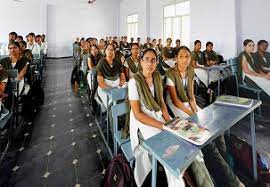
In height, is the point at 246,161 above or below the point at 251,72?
below

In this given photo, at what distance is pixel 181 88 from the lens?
213 cm

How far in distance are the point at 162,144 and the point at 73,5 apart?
41.5 ft

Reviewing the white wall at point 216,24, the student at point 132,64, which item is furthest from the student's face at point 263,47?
the student at point 132,64

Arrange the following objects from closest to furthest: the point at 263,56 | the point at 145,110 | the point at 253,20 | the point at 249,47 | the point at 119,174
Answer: the point at 119,174 → the point at 145,110 → the point at 249,47 → the point at 263,56 → the point at 253,20

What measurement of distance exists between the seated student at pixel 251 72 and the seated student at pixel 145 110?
2559 millimetres

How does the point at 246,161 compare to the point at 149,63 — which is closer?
the point at 149,63

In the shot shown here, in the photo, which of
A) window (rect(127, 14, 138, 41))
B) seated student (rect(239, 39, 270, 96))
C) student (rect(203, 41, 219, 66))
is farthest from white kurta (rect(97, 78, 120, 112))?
window (rect(127, 14, 138, 41))

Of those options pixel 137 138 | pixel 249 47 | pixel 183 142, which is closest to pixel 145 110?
pixel 137 138

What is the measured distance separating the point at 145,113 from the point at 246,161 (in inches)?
42.1

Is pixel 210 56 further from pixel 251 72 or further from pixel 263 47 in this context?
pixel 251 72

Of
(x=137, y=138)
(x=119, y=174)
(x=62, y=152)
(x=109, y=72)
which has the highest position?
(x=109, y=72)

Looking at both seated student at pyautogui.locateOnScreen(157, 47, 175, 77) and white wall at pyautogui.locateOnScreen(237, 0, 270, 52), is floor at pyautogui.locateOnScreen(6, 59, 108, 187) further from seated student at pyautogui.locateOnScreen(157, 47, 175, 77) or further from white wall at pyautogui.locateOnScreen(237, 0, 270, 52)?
white wall at pyautogui.locateOnScreen(237, 0, 270, 52)

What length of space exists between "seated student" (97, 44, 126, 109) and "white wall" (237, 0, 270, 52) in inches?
129

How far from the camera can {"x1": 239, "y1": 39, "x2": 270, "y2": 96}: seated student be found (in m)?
3.65
